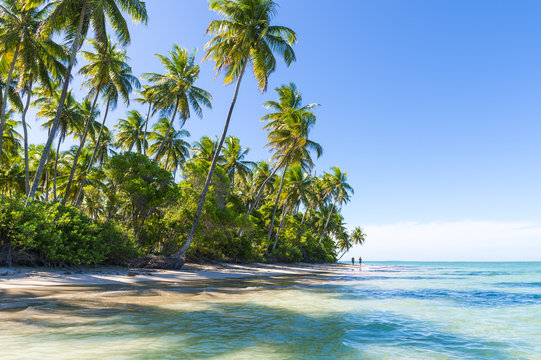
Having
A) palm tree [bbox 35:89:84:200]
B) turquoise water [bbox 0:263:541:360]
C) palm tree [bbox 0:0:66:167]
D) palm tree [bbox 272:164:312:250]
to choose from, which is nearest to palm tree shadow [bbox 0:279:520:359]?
turquoise water [bbox 0:263:541:360]

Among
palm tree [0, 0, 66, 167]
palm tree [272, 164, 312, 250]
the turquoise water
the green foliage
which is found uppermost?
palm tree [0, 0, 66, 167]

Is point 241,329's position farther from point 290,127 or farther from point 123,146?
point 123,146

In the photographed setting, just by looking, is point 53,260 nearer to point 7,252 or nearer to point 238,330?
point 7,252

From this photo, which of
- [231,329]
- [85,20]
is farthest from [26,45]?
[231,329]

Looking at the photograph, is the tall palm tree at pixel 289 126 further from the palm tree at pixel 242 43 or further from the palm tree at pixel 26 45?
the palm tree at pixel 26 45

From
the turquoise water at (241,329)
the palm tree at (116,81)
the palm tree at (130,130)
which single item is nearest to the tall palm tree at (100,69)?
the palm tree at (116,81)

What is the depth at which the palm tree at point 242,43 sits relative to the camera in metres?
17.3

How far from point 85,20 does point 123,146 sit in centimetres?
1661

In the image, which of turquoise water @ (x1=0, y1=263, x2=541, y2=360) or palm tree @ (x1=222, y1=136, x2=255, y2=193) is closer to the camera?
turquoise water @ (x1=0, y1=263, x2=541, y2=360)

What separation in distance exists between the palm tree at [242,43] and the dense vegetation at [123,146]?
6 cm

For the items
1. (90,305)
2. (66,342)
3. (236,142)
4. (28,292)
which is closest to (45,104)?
(236,142)

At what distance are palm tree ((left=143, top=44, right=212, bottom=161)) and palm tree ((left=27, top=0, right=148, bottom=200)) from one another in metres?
7.11

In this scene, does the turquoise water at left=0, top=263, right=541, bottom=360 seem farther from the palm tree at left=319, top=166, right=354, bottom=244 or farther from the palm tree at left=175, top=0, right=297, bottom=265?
the palm tree at left=319, top=166, right=354, bottom=244

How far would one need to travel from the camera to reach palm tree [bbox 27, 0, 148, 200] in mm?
13992
